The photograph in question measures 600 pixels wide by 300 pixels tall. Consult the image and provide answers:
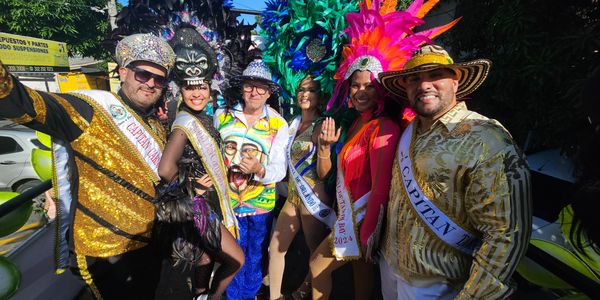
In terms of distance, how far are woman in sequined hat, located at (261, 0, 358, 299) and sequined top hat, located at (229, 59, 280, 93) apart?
0.20m

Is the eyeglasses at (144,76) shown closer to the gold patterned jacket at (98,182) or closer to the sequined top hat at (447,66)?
the gold patterned jacket at (98,182)

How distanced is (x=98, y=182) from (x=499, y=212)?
203cm

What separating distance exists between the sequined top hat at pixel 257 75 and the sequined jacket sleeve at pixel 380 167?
1.10m

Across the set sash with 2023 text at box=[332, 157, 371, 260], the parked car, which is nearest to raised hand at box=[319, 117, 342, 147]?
sash with 2023 text at box=[332, 157, 371, 260]

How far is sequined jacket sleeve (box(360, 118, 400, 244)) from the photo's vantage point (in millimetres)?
1813

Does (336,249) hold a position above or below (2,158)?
above

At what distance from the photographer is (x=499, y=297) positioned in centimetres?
122

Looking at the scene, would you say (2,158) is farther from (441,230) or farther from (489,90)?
(489,90)

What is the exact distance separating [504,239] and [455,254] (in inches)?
12.1

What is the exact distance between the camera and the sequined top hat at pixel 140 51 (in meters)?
1.72

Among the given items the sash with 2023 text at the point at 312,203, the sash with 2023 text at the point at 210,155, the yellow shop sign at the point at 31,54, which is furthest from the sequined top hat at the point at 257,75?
the yellow shop sign at the point at 31,54

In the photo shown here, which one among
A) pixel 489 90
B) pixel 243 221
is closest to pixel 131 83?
pixel 243 221

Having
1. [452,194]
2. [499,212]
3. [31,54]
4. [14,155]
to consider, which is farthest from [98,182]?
[31,54]

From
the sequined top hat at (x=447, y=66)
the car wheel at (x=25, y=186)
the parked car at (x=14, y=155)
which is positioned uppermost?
the sequined top hat at (x=447, y=66)
